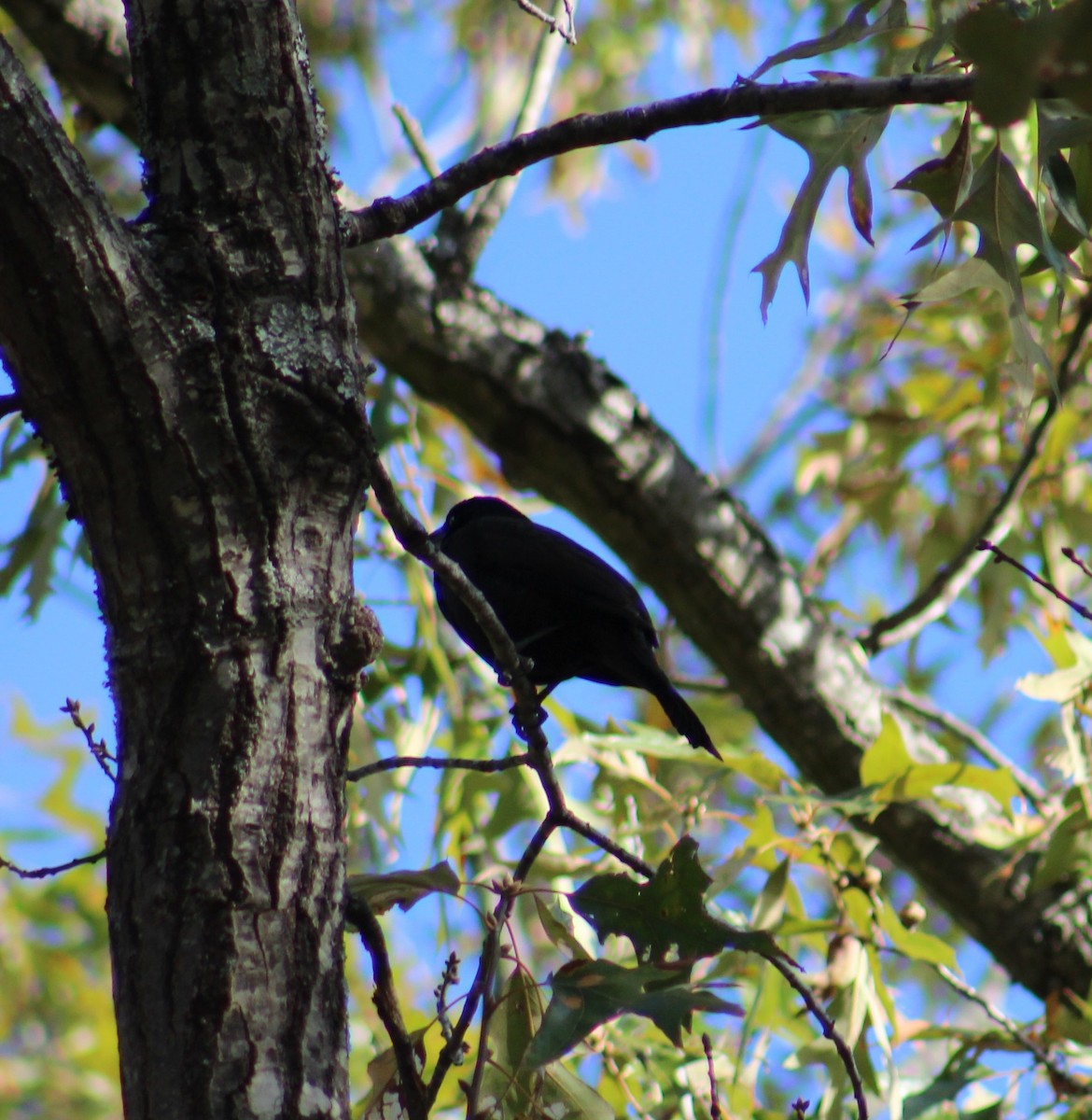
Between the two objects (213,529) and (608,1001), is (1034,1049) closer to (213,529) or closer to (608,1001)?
(608,1001)

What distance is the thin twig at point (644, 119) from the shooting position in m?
1.81

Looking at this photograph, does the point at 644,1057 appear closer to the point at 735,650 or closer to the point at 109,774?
the point at 735,650

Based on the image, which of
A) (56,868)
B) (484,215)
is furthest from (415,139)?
(56,868)

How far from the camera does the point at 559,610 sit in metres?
3.44

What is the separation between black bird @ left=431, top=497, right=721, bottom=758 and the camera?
10.8 ft

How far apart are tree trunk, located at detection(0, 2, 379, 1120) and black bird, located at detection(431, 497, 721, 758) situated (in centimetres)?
150

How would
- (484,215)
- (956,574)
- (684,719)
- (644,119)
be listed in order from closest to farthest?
(644,119) < (684,719) < (484,215) < (956,574)

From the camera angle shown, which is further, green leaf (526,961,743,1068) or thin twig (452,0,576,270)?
thin twig (452,0,576,270)

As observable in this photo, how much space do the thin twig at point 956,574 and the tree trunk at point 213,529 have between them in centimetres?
269

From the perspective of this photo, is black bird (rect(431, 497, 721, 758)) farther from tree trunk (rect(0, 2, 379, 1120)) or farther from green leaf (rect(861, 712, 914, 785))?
tree trunk (rect(0, 2, 379, 1120))

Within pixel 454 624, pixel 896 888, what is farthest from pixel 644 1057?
pixel 896 888

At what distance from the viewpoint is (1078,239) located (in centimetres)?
221

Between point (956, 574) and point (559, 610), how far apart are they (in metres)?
1.43

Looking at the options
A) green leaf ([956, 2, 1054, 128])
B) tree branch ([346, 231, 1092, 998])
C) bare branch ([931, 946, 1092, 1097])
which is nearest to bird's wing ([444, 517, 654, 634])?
tree branch ([346, 231, 1092, 998])
